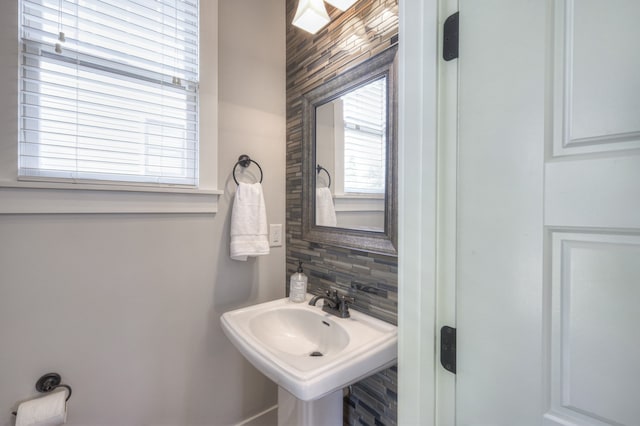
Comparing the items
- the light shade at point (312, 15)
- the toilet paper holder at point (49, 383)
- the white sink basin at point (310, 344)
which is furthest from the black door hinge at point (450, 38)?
the toilet paper holder at point (49, 383)

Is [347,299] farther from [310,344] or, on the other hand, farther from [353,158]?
[353,158]

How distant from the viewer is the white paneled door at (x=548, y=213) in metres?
0.47

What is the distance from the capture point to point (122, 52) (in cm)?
113

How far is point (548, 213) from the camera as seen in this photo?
1.76 ft

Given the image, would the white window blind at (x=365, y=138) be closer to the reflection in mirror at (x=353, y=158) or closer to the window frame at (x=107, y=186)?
the reflection in mirror at (x=353, y=158)

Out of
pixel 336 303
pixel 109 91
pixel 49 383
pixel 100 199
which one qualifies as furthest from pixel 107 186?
pixel 336 303

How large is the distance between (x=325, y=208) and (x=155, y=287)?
2.78ft

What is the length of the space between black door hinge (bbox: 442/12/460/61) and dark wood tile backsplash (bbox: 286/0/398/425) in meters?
0.35

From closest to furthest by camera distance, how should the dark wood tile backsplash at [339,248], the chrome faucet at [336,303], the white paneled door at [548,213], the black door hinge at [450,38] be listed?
the white paneled door at [548,213]
the black door hinge at [450,38]
the dark wood tile backsplash at [339,248]
the chrome faucet at [336,303]

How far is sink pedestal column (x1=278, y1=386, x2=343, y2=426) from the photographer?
1.05 meters

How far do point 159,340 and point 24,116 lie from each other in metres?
1.00

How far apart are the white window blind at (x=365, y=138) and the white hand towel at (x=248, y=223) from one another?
1.54 ft

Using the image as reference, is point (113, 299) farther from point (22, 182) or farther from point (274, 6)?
point (274, 6)

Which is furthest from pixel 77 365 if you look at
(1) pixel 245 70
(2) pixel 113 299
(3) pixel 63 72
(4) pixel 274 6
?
(4) pixel 274 6
